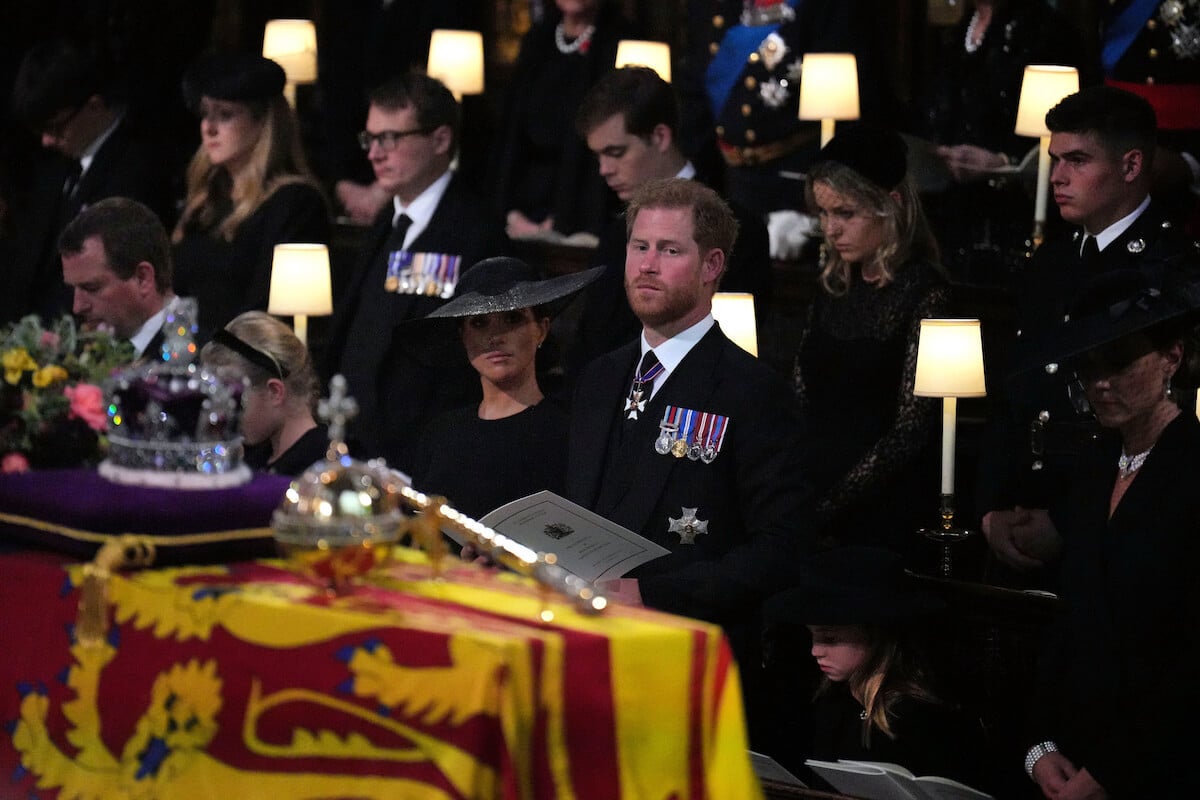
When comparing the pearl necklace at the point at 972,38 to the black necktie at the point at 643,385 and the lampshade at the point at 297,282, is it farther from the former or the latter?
the black necktie at the point at 643,385

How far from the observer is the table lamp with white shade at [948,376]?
464cm

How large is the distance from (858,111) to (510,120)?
1861mm

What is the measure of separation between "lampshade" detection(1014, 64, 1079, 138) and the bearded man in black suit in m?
1.86

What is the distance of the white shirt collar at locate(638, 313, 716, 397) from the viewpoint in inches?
154

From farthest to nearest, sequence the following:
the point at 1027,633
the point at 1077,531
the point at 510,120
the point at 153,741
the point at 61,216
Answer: the point at 510,120 < the point at 61,216 < the point at 1027,633 < the point at 1077,531 < the point at 153,741

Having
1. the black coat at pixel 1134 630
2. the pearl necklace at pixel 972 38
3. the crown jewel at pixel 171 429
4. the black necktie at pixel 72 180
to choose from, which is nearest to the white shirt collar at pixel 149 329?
the black necktie at pixel 72 180

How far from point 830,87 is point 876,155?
1.01 m

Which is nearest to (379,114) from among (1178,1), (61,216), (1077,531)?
(61,216)

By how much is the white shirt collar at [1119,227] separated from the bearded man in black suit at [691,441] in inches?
48.4

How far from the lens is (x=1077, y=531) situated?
3.71m

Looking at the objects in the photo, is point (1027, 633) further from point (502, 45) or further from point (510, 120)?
point (502, 45)

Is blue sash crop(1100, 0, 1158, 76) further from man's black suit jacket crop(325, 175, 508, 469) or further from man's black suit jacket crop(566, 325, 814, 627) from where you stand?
man's black suit jacket crop(566, 325, 814, 627)

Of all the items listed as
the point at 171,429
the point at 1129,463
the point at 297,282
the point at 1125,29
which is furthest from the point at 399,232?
the point at 171,429

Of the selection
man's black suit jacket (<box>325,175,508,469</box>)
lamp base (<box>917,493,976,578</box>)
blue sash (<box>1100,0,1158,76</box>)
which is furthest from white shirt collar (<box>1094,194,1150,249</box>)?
man's black suit jacket (<box>325,175,508,469</box>)
